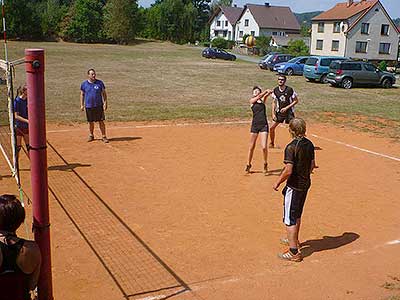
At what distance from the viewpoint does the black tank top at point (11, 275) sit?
335 centimetres

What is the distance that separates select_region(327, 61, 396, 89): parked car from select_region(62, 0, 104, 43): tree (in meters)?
54.5

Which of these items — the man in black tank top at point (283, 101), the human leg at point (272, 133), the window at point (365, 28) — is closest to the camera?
the man in black tank top at point (283, 101)

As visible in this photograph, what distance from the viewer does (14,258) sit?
3.37 m

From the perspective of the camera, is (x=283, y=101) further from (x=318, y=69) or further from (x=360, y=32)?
(x=360, y=32)

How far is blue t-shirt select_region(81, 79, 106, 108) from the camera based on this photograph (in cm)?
1241

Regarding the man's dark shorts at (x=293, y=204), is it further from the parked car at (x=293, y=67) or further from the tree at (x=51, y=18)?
the tree at (x=51, y=18)

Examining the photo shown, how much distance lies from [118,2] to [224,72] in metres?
44.9

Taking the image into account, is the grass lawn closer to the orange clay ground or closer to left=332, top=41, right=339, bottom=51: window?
the orange clay ground

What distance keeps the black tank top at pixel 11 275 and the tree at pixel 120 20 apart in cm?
7574

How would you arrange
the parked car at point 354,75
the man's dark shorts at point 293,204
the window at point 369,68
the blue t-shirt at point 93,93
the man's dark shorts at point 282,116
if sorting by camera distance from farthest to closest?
the window at point 369,68, the parked car at point 354,75, the blue t-shirt at point 93,93, the man's dark shorts at point 282,116, the man's dark shorts at point 293,204

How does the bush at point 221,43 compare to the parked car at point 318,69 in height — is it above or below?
above

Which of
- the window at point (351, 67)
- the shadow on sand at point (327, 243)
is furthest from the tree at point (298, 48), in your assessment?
the shadow on sand at point (327, 243)

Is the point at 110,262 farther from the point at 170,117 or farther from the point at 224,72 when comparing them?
the point at 224,72

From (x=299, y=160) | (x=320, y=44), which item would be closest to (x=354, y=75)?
(x=299, y=160)
